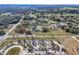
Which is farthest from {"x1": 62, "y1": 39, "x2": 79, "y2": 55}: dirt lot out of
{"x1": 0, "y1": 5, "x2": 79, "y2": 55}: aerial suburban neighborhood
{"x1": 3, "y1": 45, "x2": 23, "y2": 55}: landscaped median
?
{"x1": 3, "y1": 45, "x2": 23, "y2": 55}: landscaped median

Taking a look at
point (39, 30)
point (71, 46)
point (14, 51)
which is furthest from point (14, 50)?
point (71, 46)

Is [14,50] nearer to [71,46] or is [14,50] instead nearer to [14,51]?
[14,51]

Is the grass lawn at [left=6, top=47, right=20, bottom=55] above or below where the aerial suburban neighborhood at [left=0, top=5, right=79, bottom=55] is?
below

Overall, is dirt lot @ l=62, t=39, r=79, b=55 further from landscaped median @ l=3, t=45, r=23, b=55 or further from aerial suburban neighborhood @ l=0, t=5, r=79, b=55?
landscaped median @ l=3, t=45, r=23, b=55

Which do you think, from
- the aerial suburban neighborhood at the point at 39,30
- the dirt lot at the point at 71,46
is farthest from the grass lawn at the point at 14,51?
the dirt lot at the point at 71,46

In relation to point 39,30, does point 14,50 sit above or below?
below

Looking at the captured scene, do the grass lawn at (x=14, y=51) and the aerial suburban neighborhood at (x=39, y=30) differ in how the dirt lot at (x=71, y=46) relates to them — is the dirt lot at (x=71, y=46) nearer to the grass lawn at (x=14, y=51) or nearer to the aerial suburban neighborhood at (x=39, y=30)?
the aerial suburban neighborhood at (x=39, y=30)
